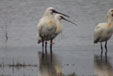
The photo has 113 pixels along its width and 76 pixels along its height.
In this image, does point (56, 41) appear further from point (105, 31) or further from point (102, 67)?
point (102, 67)

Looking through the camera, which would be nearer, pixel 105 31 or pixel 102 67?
pixel 102 67

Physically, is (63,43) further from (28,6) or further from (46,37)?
(28,6)

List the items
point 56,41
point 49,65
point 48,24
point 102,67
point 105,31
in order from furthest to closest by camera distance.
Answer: point 56,41
point 105,31
point 48,24
point 49,65
point 102,67

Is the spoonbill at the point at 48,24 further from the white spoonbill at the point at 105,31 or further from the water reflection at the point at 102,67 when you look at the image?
the water reflection at the point at 102,67

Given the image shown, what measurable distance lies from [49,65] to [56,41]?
5.94 meters

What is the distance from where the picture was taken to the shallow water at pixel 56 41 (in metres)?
11.4

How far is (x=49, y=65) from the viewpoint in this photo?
11938 millimetres

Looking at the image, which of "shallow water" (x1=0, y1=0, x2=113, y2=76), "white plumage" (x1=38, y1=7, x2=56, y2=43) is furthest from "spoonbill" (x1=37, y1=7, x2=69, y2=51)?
"shallow water" (x1=0, y1=0, x2=113, y2=76)

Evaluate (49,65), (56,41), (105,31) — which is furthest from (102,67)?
(56,41)

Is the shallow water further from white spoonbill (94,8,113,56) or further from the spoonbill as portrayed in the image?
the spoonbill

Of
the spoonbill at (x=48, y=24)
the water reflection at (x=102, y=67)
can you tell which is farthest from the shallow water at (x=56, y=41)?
the spoonbill at (x=48, y=24)

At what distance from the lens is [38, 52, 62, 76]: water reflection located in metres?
10.5

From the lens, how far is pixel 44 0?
33281 millimetres

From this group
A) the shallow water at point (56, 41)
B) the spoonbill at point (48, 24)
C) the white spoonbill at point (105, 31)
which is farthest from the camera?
the white spoonbill at point (105, 31)
